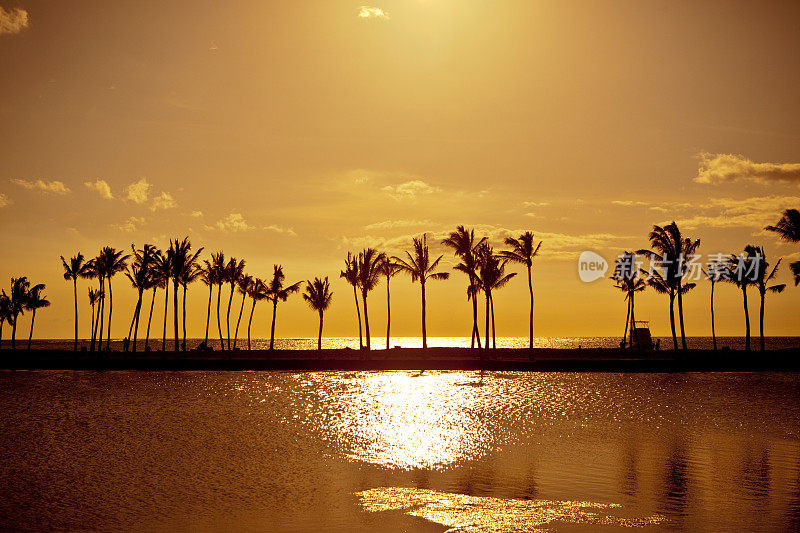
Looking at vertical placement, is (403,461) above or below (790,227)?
below

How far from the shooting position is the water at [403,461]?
14.5 metres

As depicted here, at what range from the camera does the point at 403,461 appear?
21359 mm

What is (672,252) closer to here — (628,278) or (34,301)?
(628,278)

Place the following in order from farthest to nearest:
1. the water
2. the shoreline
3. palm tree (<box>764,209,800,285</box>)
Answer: the shoreline < palm tree (<box>764,209,800,285</box>) < the water

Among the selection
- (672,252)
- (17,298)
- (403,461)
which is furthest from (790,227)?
(17,298)

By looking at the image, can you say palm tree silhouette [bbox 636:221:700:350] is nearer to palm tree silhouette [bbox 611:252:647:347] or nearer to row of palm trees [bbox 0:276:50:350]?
palm tree silhouette [bbox 611:252:647:347]

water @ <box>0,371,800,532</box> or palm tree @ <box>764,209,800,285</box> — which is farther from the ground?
palm tree @ <box>764,209,800,285</box>

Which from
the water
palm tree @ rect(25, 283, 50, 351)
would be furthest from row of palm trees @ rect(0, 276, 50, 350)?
the water

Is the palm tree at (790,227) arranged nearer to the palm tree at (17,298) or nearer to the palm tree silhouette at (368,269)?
the palm tree silhouette at (368,269)

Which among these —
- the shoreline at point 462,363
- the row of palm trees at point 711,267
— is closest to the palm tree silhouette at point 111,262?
the shoreline at point 462,363

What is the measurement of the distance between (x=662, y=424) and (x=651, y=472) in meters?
11.8

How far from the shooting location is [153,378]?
57750 mm

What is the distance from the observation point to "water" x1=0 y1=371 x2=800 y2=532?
14477 millimetres

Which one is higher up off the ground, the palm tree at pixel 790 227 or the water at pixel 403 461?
the palm tree at pixel 790 227
